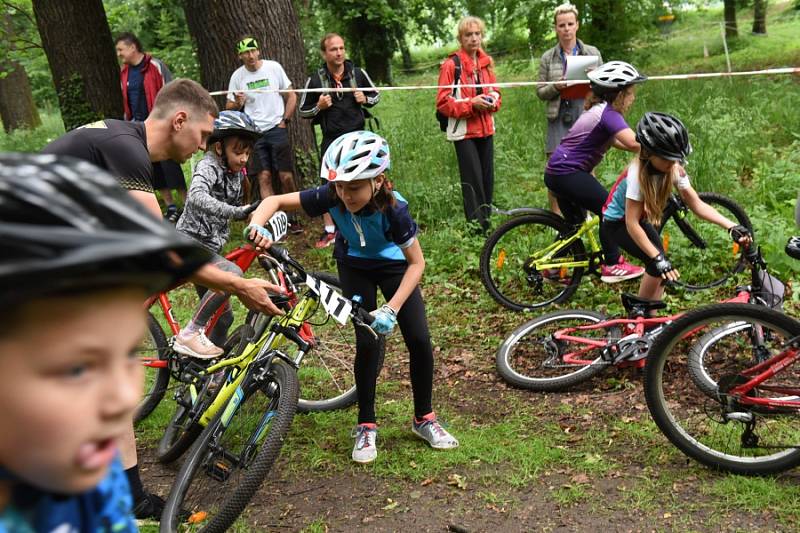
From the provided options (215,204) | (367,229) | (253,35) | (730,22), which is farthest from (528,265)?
(730,22)

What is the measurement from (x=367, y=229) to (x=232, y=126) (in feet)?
4.24

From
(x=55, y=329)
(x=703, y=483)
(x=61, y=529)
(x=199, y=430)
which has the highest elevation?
(x=55, y=329)

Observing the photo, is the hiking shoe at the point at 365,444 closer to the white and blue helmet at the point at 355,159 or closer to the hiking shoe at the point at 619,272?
the white and blue helmet at the point at 355,159

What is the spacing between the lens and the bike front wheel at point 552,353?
16.3ft

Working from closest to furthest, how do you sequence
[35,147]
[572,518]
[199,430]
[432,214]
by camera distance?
[572,518] < [199,430] < [432,214] < [35,147]

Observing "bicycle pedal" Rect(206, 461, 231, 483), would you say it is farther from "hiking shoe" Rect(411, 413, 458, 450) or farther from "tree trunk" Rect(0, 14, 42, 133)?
"tree trunk" Rect(0, 14, 42, 133)

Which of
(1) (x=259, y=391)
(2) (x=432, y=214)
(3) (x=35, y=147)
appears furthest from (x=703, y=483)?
(3) (x=35, y=147)

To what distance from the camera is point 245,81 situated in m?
8.21

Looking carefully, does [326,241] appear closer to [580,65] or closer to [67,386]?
[580,65]

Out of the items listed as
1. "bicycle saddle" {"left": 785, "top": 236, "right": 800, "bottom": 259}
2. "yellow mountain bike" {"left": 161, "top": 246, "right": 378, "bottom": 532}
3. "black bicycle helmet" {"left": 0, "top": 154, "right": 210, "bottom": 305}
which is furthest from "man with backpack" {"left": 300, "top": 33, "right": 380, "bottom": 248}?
"black bicycle helmet" {"left": 0, "top": 154, "right": 210, "bottom": 305}

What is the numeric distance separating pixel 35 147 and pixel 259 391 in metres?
16.0

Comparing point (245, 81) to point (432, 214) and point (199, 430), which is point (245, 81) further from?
point (199, 430)

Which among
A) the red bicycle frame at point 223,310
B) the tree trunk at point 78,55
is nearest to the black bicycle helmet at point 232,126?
the red bicycle frame at point 223,310

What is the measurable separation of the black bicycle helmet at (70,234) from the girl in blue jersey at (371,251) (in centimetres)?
270
